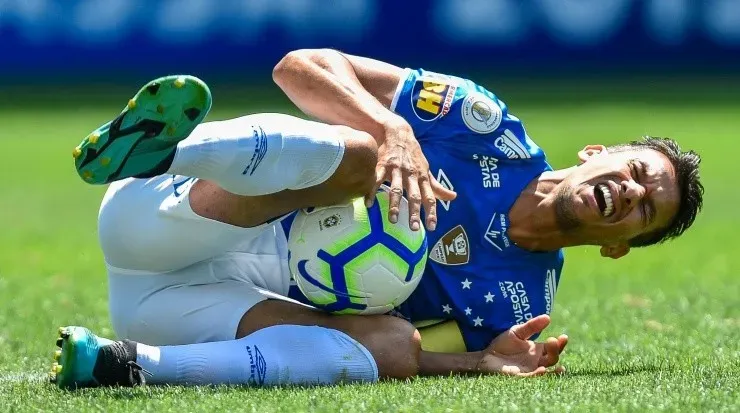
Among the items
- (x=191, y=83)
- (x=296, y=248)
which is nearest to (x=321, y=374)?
(x=296, y=248)

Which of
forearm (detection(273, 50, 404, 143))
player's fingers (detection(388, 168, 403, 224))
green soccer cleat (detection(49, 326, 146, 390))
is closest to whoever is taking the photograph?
green soccer cleat (detection(49, 326, 146, 390))

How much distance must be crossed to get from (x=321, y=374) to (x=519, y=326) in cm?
91

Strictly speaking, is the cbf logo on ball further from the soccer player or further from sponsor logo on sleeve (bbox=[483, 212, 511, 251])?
sponsor logo on sleeve (bbox=[483, 212, 511, 251])

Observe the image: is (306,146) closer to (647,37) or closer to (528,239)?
(528,239)

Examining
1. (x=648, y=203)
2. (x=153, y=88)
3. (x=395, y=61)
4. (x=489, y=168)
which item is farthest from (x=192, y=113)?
(x=395, y=61)

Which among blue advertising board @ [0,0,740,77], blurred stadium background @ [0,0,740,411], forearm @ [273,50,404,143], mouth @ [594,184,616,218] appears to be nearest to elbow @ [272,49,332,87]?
forearm @ [273,50,404,143]

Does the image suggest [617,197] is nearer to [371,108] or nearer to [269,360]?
[371,108]

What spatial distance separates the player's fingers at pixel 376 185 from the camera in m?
4.38

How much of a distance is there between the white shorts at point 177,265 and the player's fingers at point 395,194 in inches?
20.1

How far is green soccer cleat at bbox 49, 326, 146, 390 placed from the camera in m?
3.97

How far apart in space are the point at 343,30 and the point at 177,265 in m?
13.0

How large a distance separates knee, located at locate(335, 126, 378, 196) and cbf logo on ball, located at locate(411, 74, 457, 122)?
2.59 ft

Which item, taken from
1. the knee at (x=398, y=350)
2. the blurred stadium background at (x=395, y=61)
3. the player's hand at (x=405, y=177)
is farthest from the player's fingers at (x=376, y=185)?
the blurred stadium background at (x=395, y=61)

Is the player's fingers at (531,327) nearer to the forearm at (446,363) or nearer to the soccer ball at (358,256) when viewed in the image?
the forearm at (446,363)
